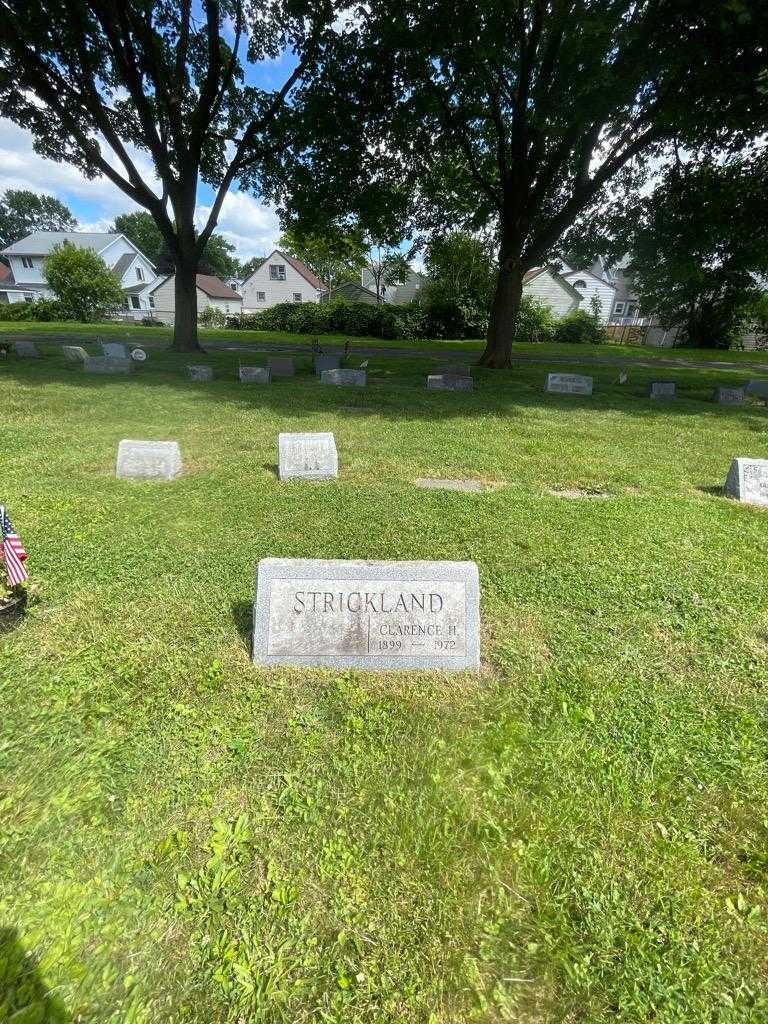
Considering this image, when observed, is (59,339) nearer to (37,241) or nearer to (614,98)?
(614,98)

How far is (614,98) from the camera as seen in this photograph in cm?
916

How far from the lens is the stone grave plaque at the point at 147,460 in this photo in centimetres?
568

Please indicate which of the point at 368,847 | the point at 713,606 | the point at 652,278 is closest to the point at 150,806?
the point at 368,847

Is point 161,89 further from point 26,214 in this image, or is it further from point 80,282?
Result: point 26,214

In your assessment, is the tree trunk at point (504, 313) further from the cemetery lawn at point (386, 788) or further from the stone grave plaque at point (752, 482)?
the cemetery lawn at point (386, 788)

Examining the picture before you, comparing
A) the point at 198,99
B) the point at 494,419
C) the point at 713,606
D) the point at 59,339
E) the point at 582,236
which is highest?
the point at 198,99

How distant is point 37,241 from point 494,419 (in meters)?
66.0

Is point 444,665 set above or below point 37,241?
below

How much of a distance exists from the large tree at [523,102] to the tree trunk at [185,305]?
480 centimetres

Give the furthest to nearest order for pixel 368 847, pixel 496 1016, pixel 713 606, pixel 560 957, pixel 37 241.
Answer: pixel 37 241 < pixel 713 606 < pixel 368 847 < pixel 560 957 < pixel 496 1016

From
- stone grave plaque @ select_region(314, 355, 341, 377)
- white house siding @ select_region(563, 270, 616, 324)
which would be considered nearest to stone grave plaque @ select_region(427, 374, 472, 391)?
stone grave plaque @ select_region(314, 355, 341, 377)

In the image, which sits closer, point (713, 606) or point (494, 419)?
point (713, 606)

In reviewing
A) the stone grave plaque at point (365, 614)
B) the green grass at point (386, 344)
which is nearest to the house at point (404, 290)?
the green grass at point (386, 344)

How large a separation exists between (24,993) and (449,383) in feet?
41.1
